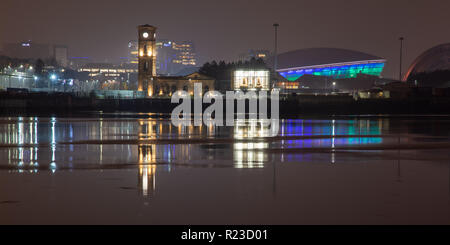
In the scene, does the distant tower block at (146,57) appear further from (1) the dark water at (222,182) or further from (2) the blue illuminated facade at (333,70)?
(1) the dark water at (222,182)

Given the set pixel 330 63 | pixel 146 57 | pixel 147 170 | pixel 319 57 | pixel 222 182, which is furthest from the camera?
pixel 319 57

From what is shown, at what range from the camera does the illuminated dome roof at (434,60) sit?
14025 cm

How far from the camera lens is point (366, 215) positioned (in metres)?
12.8

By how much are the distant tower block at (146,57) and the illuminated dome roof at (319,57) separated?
6823 cm

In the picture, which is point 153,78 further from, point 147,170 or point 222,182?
point 222,182

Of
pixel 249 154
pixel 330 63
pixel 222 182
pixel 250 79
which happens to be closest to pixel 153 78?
pixel 250 79

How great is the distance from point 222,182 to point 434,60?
136469 millimetres

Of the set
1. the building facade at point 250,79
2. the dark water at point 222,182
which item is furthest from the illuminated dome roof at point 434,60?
the dark water at point 222,182

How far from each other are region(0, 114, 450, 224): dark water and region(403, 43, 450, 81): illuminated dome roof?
4766 inches

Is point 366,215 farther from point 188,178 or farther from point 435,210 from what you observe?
point 188,178

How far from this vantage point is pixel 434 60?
5605 inches

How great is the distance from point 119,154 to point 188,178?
6572 mm

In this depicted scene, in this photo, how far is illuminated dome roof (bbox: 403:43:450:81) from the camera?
460ft

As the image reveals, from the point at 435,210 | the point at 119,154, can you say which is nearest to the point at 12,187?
the point at 119,154
